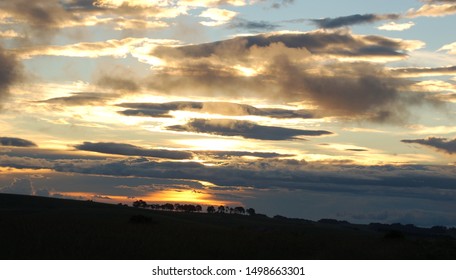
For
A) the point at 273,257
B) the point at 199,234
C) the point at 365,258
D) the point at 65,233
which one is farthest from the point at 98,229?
the point at 365,258

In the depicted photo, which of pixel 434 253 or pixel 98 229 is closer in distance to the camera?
pixel 434 253

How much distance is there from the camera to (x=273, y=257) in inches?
1934

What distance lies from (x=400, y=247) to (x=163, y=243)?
22600 mm

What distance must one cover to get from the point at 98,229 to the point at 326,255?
2301cm

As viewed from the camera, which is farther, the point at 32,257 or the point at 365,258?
the point at 365,258

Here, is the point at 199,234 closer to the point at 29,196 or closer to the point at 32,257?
the point at 32,257

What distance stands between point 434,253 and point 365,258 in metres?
7.20

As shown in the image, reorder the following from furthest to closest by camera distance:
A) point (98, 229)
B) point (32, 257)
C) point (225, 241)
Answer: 1. point (98, 229)
2. point (225, 241)
3. point (32, 257)

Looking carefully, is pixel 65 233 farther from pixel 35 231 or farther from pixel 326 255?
pixel 326 255

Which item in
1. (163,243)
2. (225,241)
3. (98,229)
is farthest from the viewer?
(98,229)

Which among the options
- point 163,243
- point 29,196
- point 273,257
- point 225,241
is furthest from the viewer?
point 29,196

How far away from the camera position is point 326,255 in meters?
51.9

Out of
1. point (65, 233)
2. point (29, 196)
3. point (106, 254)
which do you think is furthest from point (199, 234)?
point (29, 196)

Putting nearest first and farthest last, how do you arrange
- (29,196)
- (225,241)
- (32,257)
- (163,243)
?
(32,257)
(163,243)
(225,241)
(29,196)
